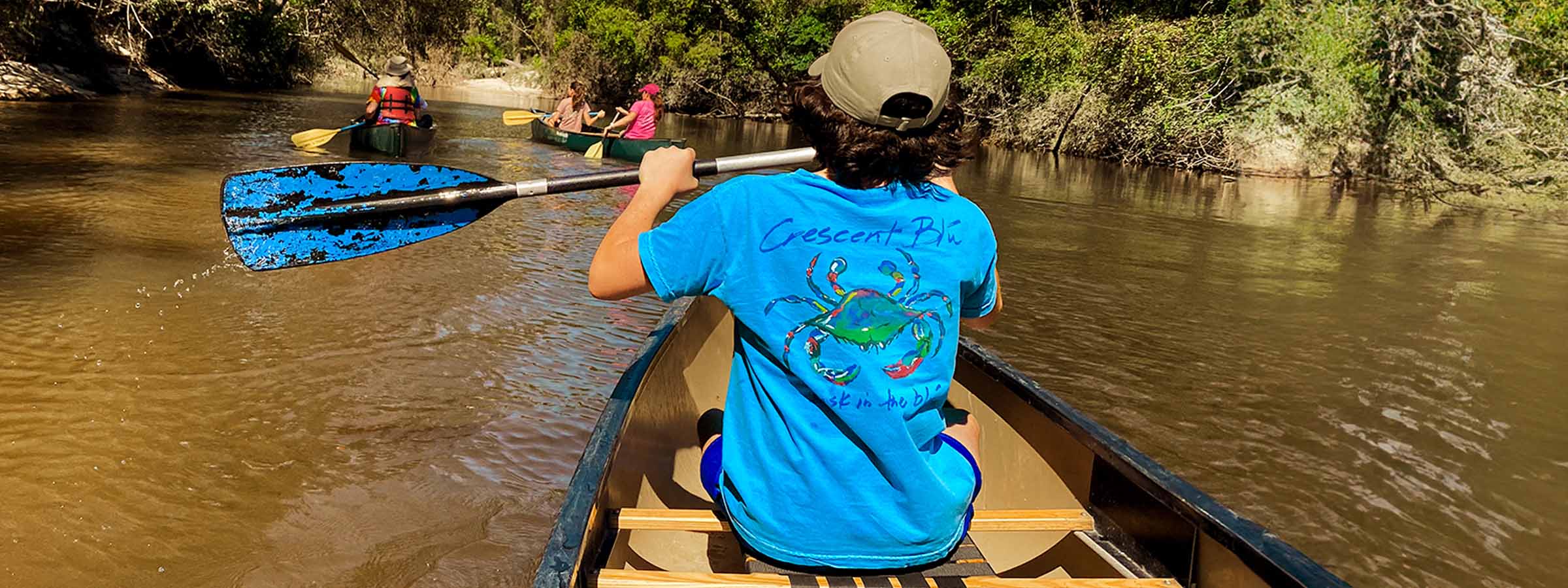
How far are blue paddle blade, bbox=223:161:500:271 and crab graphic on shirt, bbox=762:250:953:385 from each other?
195cm

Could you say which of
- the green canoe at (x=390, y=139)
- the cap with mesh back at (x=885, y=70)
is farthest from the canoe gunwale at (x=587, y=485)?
the green canoe at (x=390, y=139)

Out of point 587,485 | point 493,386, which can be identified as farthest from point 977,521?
point 493,386

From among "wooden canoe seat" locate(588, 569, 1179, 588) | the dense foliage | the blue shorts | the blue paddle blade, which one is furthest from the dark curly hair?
the dense foliage

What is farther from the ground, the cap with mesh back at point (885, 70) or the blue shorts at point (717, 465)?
the cap with mesh back at point (885, 70)

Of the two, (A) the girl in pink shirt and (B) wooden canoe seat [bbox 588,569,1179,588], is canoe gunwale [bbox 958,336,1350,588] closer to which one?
(B) wooden canoe seat [bbox 588,569,1179,588]

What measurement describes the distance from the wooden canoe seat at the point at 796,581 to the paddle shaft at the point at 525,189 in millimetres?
1178

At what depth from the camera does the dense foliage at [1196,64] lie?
1606cm

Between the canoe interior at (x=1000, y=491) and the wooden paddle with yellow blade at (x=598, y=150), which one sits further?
the wooden paddle with yellow blade at (x=598, y=150)

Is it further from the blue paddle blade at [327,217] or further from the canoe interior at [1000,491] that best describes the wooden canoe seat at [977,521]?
the blue paddle blade at [327,217]

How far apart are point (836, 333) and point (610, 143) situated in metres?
13.8

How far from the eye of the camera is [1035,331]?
22.0 ft

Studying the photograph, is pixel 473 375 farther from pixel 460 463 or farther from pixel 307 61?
pixel 307 61

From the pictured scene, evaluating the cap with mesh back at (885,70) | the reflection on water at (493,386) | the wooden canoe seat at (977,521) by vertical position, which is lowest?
the reflection on water at (493,386)

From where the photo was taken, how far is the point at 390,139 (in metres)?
11.9
